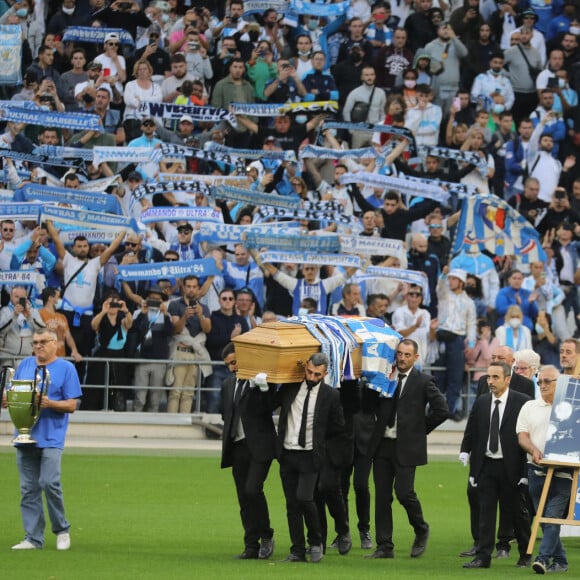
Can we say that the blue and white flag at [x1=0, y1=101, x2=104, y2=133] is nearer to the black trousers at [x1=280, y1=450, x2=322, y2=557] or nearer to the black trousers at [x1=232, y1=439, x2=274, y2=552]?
the black trousers at [x1=232, y1=439, x2=274, y2=552]

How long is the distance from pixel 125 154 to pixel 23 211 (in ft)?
8.36

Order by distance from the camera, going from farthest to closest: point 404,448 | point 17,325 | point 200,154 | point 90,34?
1. point 90,34
2. point 200,154
3. point 17,325
4. point 404,448

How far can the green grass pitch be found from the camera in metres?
13.9

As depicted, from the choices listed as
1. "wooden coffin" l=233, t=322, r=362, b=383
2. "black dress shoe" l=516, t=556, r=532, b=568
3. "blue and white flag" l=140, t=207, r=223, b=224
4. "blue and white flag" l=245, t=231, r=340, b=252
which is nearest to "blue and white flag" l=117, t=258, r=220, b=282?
"blue and white flag" l=245, t=231, r=340, b=252

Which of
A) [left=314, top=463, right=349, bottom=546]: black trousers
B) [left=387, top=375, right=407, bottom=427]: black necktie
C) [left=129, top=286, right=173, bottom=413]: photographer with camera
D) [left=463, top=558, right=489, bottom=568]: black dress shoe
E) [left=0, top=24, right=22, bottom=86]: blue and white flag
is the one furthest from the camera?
[left=0, top=24, right=22, bottom=86]: blue and white flag

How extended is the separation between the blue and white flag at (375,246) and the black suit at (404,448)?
31.0 ft

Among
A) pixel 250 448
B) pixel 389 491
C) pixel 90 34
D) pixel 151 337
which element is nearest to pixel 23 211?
pixel 151 337

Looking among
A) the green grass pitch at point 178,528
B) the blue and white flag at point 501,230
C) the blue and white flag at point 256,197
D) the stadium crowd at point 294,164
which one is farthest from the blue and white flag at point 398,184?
the green grass pitch at point 178,528

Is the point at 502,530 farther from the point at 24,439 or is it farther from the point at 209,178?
the point at 209,178

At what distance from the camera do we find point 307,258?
24.3m

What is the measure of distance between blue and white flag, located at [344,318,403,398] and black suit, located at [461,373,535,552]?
100 cm

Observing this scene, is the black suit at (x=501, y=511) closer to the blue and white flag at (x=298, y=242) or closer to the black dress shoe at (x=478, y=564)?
the black dress shoe at (x=478, y=564)

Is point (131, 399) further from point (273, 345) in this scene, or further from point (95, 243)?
point (273, 345)

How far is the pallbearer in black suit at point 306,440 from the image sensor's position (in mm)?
14586
